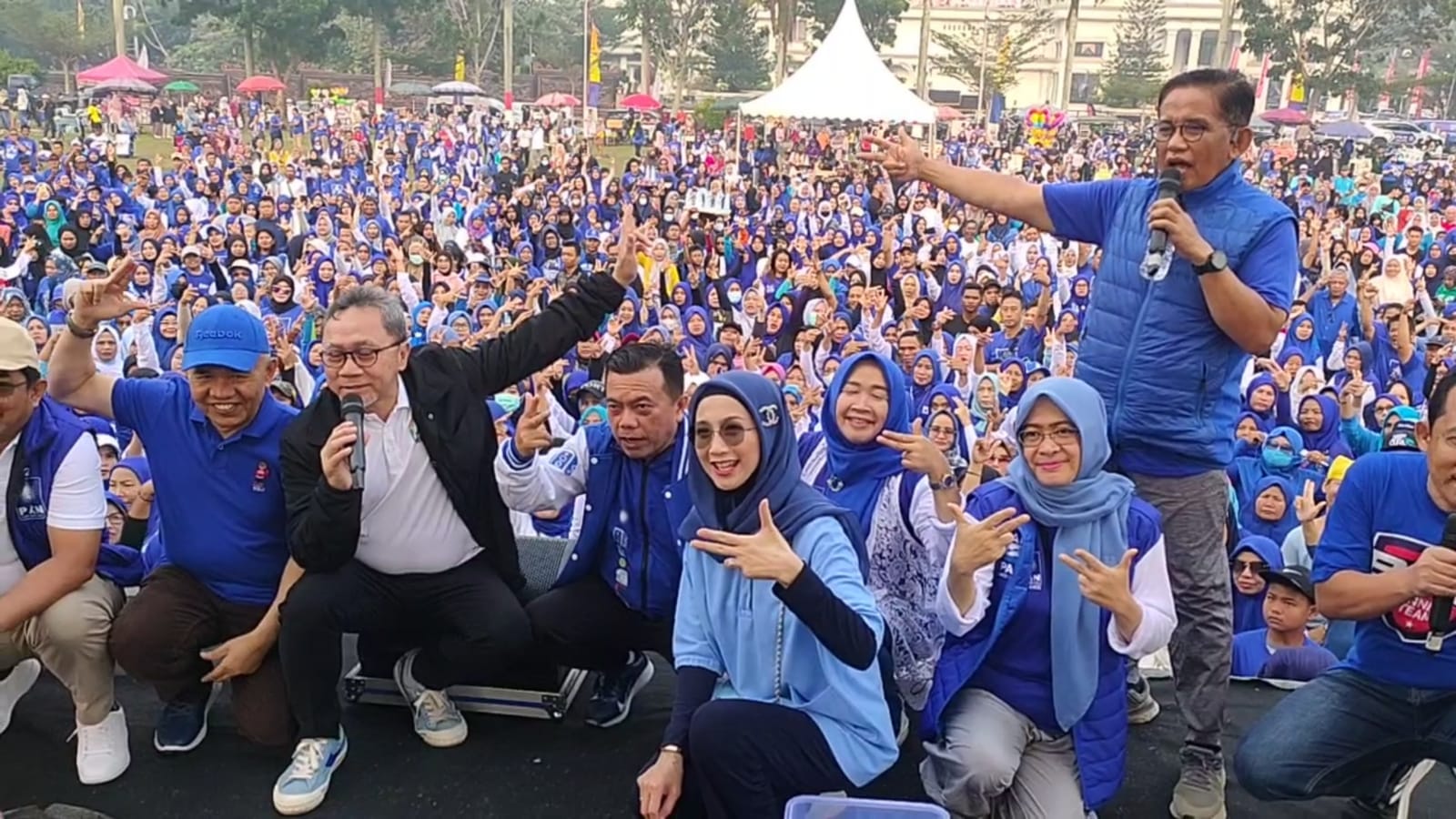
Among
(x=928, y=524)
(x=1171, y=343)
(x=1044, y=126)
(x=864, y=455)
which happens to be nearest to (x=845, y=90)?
(x=864, y=455)

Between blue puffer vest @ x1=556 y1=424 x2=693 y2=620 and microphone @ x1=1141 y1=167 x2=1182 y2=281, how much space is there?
3.90 ft

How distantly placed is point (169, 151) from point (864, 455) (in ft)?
82.3

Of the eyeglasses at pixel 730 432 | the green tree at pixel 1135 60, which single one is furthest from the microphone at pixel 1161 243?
the green tree at pixel 1135 60

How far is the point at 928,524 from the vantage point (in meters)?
2.71

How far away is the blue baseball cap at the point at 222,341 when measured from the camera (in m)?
2.57

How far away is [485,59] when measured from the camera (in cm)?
3725

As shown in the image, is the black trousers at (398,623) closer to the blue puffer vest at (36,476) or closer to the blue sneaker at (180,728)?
the blue sneaker at (180,728)

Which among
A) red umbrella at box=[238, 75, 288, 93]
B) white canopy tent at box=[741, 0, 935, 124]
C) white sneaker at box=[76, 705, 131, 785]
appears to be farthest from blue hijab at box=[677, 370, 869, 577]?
red umbrella at box=[238, 75, 288, 93]

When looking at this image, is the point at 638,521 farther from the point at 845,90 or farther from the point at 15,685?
the point at 845,90

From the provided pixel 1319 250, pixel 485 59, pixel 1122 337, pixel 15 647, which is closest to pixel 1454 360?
pixel 1319 250

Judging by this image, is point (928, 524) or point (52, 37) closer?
point (928, 524)

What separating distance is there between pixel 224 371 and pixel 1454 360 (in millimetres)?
7520

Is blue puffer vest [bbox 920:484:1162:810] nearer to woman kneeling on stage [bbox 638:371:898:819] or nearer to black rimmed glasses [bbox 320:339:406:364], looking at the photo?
woman kneeling on stage [bbox 638:371:898:819]

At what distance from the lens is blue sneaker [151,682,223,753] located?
9.05 ft
